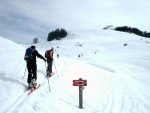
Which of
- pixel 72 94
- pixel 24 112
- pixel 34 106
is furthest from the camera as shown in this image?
pixel 72 94

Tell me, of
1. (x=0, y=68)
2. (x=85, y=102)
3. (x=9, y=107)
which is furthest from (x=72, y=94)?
(x=0, y=68)

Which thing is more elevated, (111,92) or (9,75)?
(9,75)

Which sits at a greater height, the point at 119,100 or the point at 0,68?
the point at 0,68

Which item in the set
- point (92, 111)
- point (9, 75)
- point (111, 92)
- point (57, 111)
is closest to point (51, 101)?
point (57, 111)

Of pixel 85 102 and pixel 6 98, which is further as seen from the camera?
pixel 85 102

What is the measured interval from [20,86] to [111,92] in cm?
617

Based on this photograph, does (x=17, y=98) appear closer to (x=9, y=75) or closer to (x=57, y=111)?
(x=57, y=111)

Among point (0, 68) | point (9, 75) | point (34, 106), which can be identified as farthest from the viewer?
point (0, 68)

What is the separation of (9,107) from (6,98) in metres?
1.12

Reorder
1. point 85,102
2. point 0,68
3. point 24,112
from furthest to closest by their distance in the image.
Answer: point 0,68, point 85,102, point 24,112

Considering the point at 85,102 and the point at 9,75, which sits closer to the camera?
the point at 85,102

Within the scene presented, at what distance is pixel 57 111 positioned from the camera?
30.4 ft

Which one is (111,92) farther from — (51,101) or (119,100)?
(51,101)

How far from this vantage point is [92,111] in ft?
34.1
